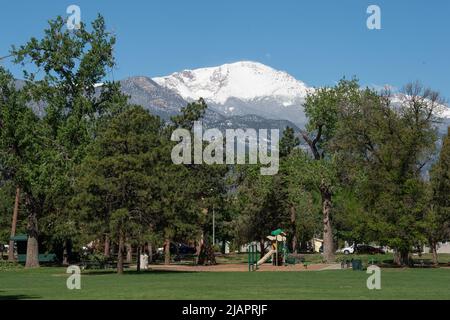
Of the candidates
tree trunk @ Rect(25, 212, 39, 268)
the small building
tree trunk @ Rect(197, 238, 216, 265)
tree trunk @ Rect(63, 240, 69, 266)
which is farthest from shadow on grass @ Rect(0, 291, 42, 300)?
tree trunk @ Rect(197, 238, 216, 265)

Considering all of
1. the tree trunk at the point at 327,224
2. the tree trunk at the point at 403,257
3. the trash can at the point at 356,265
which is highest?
the tree trunk at the point at 327,224

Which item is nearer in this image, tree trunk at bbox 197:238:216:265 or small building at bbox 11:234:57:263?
small building at bbox 11:234:57:263

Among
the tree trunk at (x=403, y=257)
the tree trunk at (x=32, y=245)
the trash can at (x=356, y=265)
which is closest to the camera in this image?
the trash can at (x=356, y=265)

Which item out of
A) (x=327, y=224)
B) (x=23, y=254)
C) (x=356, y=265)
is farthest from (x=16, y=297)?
(x=23, y=254)

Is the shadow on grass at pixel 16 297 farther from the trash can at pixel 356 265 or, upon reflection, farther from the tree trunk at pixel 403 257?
the tree trunk at pixel 403 257

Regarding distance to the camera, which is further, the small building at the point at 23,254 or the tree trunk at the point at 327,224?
the tree trunk at the point at 327,224

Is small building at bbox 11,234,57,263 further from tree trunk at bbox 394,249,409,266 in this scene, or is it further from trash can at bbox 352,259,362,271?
tree trunk at bbox 394,249,409,266

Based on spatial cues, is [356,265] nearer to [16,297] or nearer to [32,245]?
[32,245]

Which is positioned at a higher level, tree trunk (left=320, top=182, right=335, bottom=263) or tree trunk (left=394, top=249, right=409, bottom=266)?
tree trunk (left=320, top=182, right=335, bottom=263)

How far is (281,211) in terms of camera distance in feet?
312

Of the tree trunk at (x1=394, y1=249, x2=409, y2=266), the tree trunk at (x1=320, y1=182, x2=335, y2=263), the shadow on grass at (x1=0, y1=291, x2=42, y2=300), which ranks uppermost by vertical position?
the tree trunk at (x1=320, y1=182, x2=335, y2=263)

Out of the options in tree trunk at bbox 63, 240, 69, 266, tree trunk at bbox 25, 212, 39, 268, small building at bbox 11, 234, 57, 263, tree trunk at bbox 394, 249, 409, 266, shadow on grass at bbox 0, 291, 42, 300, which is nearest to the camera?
shadow on grass at bbox 0, 291, 42, 300

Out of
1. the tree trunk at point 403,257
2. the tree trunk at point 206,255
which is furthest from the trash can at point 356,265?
the tree trunk at point 206,255
